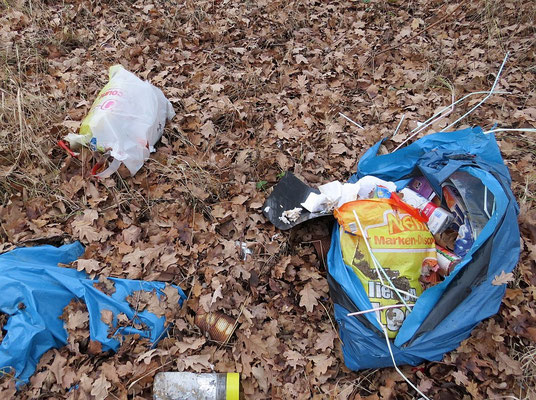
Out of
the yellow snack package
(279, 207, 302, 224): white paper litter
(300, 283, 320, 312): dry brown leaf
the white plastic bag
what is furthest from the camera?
the white plastic bag

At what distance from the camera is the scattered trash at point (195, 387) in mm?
2041

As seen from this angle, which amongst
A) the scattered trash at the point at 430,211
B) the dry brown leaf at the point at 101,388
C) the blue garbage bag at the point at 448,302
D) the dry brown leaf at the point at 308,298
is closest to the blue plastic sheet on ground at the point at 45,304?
the dry brown leaf at the point at 101,388

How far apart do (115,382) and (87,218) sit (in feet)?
3.99

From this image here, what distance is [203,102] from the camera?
12.3ft

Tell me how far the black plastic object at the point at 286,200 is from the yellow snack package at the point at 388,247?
33 centimetres

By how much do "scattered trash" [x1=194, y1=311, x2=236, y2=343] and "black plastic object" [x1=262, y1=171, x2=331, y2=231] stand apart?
82 centimetres

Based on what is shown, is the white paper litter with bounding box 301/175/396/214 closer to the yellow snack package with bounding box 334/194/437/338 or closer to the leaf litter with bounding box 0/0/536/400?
the yellow snack package with bounding box 334/194/437/338

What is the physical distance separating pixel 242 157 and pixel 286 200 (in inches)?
27.1

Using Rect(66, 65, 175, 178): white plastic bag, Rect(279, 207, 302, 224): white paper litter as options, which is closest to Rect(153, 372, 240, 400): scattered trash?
Rect(279, 207, 302, 224): white paper litter

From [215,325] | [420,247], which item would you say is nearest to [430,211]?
[420,247]

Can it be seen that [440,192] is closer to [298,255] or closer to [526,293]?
[526,293]

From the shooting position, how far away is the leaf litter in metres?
2.16

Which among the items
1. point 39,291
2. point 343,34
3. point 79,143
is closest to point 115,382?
point 39,291

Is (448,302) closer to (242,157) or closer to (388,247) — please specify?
(388,247)
